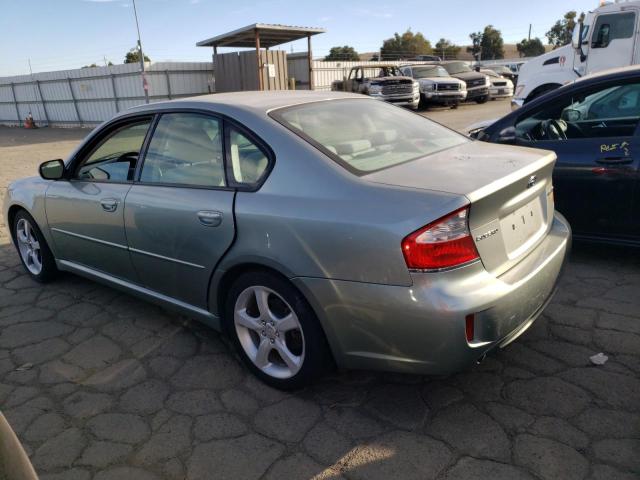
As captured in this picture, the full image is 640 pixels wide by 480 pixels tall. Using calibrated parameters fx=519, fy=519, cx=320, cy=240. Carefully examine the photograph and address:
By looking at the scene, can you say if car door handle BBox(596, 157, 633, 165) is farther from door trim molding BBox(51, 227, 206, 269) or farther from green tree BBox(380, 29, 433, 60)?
green tree BBox(380, 29, 433, 60)

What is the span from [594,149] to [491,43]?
89923 millimetres

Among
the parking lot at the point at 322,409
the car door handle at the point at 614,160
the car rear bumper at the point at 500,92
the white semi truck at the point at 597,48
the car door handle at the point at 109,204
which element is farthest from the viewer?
the car rear bumper at the point at 500,92

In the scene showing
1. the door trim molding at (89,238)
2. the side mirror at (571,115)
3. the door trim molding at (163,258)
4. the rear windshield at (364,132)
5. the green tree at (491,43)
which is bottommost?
the door trim molding at (89,238)

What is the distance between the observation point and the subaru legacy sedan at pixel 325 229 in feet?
7.04

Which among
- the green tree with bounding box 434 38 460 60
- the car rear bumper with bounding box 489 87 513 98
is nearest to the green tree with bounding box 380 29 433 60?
the green tree with bounding box 434 38 460 60

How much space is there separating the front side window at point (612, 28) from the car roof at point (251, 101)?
31.8 ft

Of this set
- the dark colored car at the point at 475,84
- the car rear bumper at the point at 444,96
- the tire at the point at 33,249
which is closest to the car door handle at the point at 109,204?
the tire at the point at 33,249

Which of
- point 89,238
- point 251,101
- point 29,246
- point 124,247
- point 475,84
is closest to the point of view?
point 251,101

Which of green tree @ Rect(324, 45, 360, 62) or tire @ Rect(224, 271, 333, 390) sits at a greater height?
green tree @ Rect(324, 45, 360, 62)

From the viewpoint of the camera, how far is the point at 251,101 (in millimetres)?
3020

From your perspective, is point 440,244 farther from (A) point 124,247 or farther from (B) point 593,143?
(B) point 593,143

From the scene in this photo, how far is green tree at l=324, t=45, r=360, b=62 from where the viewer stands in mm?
78306

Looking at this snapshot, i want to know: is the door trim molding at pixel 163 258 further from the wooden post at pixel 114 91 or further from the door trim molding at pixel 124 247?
the wooden post at pixel 114 91

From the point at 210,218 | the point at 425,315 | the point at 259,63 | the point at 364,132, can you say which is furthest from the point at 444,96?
the point at 425,315
